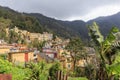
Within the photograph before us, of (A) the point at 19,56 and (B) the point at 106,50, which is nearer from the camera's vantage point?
(B) the point at 106,50

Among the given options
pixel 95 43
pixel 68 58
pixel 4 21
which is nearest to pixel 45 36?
pixel 4 21

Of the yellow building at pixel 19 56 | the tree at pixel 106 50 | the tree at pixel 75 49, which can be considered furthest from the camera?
the tree at pixel 75 49

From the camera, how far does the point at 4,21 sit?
117000 mm

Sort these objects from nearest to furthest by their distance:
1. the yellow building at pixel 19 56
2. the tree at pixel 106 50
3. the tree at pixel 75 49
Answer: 1. the tree at pixel 106 50
2. the yellow building at pixel 19 56
3. the tree at pixel 75 49

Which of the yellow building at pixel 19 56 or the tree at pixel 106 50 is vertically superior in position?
the tree at pixel 106 50

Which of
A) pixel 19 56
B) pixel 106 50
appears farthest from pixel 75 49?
pixel 106 50

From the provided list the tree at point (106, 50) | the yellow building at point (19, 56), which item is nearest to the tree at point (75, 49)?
the yellow building at point (19, 56)

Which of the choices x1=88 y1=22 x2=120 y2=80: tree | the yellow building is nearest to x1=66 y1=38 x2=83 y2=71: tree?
the yellow building

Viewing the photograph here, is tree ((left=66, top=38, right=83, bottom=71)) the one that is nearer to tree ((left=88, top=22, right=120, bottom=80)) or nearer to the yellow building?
the yellow building

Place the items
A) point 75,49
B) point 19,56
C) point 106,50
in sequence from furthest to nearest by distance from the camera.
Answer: point 75,49, point 19,56, point 106,50

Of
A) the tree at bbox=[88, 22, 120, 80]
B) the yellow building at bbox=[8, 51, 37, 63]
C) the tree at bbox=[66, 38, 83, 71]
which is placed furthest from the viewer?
the tree at bbox=[66, 38, 83, 71]

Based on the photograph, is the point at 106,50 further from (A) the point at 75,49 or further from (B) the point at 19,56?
(A) the point at 75,49

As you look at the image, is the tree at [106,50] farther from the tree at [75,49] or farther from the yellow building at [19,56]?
the tree at [75,49]

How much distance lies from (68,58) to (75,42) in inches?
135
